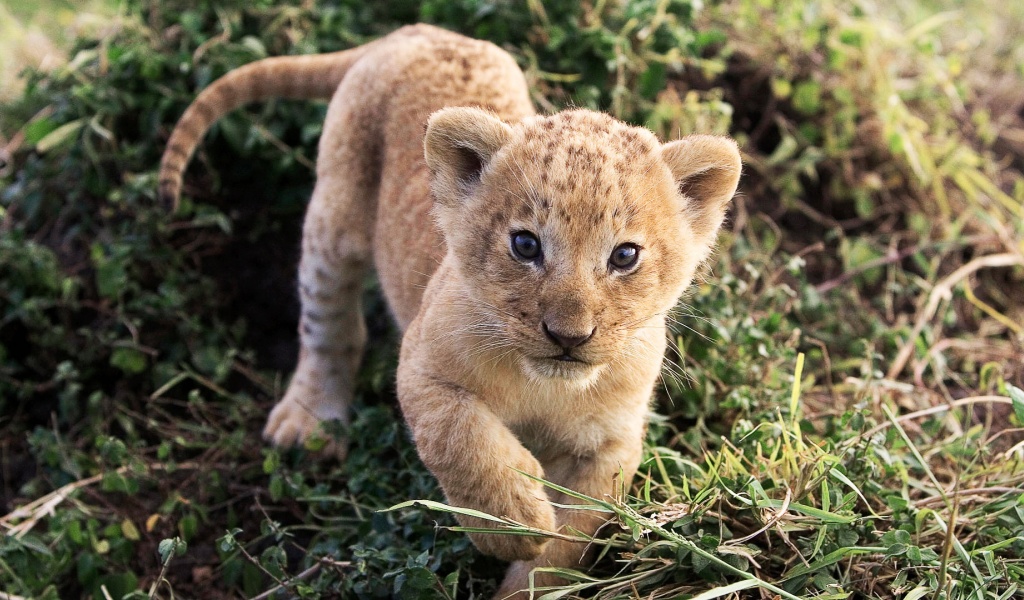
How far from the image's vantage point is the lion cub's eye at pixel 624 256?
323 centimetres

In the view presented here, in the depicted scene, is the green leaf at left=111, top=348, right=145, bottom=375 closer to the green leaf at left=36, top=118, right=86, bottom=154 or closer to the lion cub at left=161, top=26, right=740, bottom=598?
the green leaf at left=36, top=118, right=86, bottom=154

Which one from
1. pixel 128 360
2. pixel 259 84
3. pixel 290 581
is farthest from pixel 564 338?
pixel 128 360

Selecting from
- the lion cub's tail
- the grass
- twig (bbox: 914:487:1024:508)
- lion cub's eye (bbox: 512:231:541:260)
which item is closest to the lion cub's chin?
lion cub's eye (bbox: 512:231:541:260)

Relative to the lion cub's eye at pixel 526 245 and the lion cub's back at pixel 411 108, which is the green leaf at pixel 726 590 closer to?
the lion cub's eye at pixel 526 245

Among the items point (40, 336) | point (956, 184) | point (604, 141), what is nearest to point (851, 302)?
point (956, 184)

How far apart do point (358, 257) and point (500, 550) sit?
77.0 inches

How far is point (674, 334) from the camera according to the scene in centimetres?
484

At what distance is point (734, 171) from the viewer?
3.52 meters

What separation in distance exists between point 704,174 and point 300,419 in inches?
97.4

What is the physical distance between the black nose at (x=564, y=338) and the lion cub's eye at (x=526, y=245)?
9.9 inches

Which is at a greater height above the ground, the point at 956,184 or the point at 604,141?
the point at 604,141

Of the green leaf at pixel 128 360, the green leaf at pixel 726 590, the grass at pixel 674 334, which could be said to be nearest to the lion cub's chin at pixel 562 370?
the grass at pixel 674 334

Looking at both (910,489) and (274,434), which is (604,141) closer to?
(910,489)

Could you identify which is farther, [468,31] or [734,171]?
[468,31]
